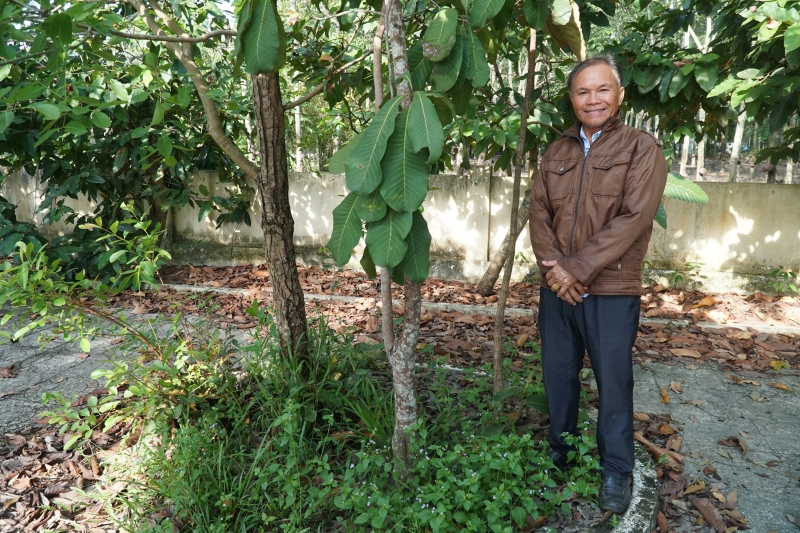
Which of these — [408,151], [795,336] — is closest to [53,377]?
[408,151]

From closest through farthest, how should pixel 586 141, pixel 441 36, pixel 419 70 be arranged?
pixel 441 36, pixel 419 70, pixel 586 141

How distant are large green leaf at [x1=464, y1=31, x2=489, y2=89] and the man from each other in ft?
1.79

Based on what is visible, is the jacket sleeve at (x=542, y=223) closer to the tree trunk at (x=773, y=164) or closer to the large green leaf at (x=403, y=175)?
the large green leaf at (x=403, y=175)

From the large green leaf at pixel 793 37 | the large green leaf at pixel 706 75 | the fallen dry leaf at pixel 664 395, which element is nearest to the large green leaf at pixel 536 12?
the large green leaf at pixel 793 37

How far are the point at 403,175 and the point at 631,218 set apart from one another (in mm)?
1049

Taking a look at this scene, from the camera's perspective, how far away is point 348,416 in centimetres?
322

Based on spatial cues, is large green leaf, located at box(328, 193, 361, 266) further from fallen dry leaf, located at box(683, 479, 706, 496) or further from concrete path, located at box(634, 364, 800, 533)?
concrete path, located at box(634, 364, 800, 533)

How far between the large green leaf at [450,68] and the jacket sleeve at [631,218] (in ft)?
2.76

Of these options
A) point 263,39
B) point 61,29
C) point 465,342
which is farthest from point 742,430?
point 61,29

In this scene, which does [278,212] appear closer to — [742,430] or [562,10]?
[562,10]

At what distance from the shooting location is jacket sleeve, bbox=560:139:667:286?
2.45 m

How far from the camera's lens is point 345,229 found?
2113 millimetres

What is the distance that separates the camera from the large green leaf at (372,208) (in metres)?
2.03

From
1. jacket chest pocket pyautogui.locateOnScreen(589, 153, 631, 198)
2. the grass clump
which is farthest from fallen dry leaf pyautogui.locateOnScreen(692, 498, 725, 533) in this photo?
jacket chest pocket pyautogui.locateOnScreen(589, 153, 631, 198)
